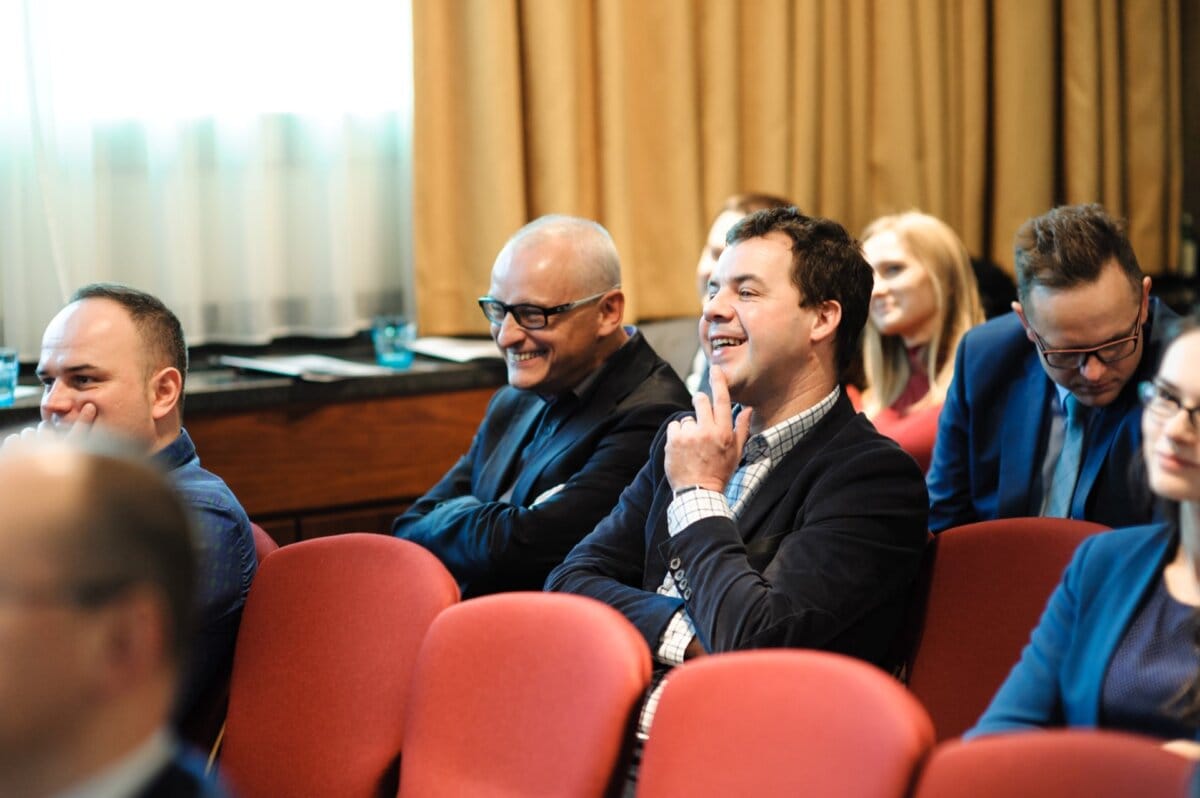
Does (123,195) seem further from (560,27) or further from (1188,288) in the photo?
(1188,288)

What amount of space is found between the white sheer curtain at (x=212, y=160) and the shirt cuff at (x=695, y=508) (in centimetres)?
229

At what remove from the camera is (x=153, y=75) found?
13.4 feet

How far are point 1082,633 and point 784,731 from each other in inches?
17.6

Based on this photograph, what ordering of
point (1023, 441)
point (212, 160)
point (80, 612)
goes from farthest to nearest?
point (212, 160), point (1023, 441), point (80, 612)

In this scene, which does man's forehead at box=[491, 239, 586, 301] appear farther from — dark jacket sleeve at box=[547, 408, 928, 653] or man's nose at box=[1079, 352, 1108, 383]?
man's nose at box=[1079, 352, 1108, 383]

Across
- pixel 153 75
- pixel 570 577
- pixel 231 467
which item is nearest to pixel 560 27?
pixel 153 75

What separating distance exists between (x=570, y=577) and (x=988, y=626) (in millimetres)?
726

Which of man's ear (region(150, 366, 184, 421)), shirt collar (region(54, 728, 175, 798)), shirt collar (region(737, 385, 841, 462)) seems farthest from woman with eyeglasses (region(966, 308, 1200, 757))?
man's ear (region(150, 366, 184, 421))

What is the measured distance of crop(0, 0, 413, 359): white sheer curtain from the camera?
3.98m

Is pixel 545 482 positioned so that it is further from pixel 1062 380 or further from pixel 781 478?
pixel 1062 380

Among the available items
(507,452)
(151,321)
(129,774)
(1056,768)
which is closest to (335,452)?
(507,452)

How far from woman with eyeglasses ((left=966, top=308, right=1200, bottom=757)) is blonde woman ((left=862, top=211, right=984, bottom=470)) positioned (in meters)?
1.98

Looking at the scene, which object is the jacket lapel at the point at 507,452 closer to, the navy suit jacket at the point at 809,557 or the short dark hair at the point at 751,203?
the navy suit jacket at the point at 809,557

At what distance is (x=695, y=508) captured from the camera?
2305mm
